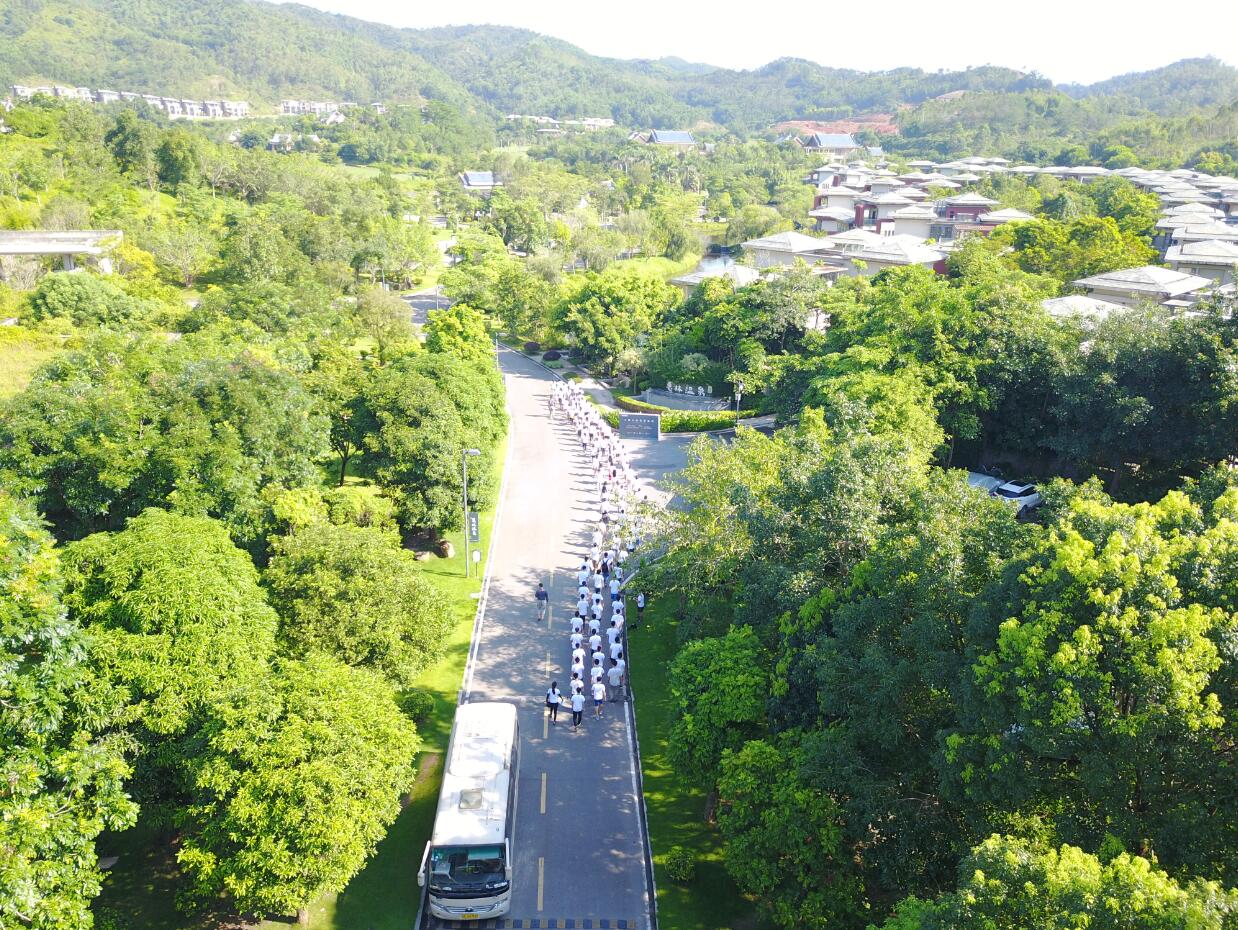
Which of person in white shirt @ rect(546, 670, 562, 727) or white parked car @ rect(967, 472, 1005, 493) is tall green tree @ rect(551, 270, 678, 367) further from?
person in white shirt @ rect(546, 670, 562, 727)

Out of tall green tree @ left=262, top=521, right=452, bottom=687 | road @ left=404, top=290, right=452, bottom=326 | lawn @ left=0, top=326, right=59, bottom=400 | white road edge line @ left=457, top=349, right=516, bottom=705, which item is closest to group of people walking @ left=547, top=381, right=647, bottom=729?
white road edge line @ left=457, top=349, right=516, bottom=705

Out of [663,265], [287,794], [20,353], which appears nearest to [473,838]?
[287,794]

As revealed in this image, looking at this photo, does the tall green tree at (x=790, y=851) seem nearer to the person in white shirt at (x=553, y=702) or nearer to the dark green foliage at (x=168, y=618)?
the person in white shirt at (x=553, y=702)

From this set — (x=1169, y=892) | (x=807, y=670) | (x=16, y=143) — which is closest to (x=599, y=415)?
(x=807, y=670)

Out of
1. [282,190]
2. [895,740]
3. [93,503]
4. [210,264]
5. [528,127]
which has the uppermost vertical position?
[528,127]

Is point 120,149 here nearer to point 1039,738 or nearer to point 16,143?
point 16,143
